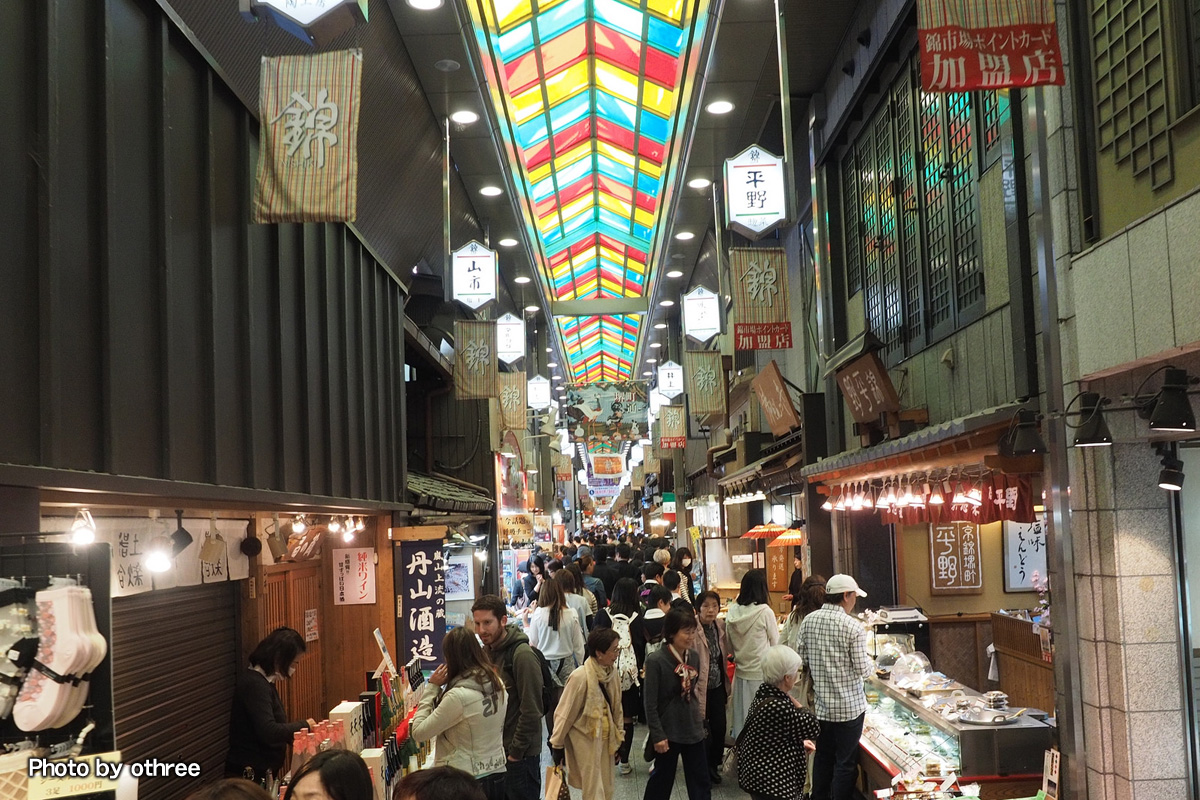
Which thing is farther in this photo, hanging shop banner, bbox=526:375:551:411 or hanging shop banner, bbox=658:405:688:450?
hanging shop banner, bbox=658:405:688:450

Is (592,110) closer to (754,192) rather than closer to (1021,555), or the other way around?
(754,192)

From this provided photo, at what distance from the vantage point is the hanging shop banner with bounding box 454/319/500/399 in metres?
15.9

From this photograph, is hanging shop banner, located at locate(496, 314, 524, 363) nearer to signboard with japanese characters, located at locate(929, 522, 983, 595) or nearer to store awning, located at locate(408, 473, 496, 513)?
store awning, located at locate(408, 473, 496, 513)

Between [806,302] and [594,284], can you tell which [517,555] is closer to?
[594,284]

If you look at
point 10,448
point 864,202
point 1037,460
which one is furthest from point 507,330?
point 10,448

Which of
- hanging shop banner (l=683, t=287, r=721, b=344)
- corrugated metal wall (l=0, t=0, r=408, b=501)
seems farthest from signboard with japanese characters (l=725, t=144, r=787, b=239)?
hanging shop banner (l=683, t=287, r=721, b=344)

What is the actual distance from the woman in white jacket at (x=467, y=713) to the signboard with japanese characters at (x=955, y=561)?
7732 millimetres

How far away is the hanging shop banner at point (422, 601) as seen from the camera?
10758 millimetres

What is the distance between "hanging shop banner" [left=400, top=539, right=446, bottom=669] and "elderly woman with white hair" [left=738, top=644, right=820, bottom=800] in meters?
5.10

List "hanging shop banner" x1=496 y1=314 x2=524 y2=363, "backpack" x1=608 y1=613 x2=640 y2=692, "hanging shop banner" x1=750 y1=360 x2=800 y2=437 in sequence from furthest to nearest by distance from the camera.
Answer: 1. "hanging shop banner" x1=496 y1=314 x2=524 y2=363
2. "hanging shop banner" x1=750 y1=360 x2=800 y2=437
3. "backpack" x1=608 y1=613 x2=640 y2=692

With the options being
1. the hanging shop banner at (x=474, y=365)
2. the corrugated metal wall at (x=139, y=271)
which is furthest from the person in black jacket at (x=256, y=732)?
the hanging shop banner at (x=474, y=365)

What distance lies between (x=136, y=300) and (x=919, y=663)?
7.00 meters

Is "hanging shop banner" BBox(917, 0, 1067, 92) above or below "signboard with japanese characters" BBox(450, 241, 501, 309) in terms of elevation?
below

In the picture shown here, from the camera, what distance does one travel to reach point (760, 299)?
12750mm
